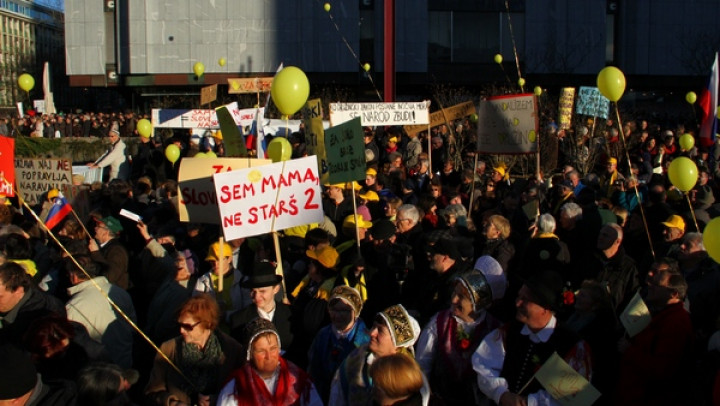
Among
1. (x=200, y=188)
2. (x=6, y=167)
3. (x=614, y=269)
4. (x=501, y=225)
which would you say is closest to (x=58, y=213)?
(x=6, y=167)

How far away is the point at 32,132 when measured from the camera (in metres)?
29.2

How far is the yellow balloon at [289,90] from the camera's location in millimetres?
9031

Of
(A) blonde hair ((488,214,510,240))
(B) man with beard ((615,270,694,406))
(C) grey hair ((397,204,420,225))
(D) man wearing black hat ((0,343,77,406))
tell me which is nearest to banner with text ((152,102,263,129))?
(C) grey hair ((397,204,420,225))

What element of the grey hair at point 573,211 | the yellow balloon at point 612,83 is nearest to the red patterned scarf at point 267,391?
the grey hair at point 573,211

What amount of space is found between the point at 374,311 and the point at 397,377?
2.31 meters

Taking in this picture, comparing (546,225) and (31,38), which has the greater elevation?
(31,38)

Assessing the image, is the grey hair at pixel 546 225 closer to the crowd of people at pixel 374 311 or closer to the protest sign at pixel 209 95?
the crowd of people at pixel 374 311

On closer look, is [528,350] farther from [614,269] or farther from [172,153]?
[172,153]

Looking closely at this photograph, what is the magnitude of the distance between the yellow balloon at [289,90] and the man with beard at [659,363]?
5331 millimetres

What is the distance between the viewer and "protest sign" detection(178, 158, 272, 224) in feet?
23.6

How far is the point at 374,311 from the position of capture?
19.6 ft

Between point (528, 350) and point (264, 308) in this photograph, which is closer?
point (528, 350)

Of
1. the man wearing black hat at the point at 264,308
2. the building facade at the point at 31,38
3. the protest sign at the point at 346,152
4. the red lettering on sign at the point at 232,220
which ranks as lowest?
the man wearing black hat at the point at 264,308

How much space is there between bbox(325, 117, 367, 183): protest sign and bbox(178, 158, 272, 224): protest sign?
3.02ft
